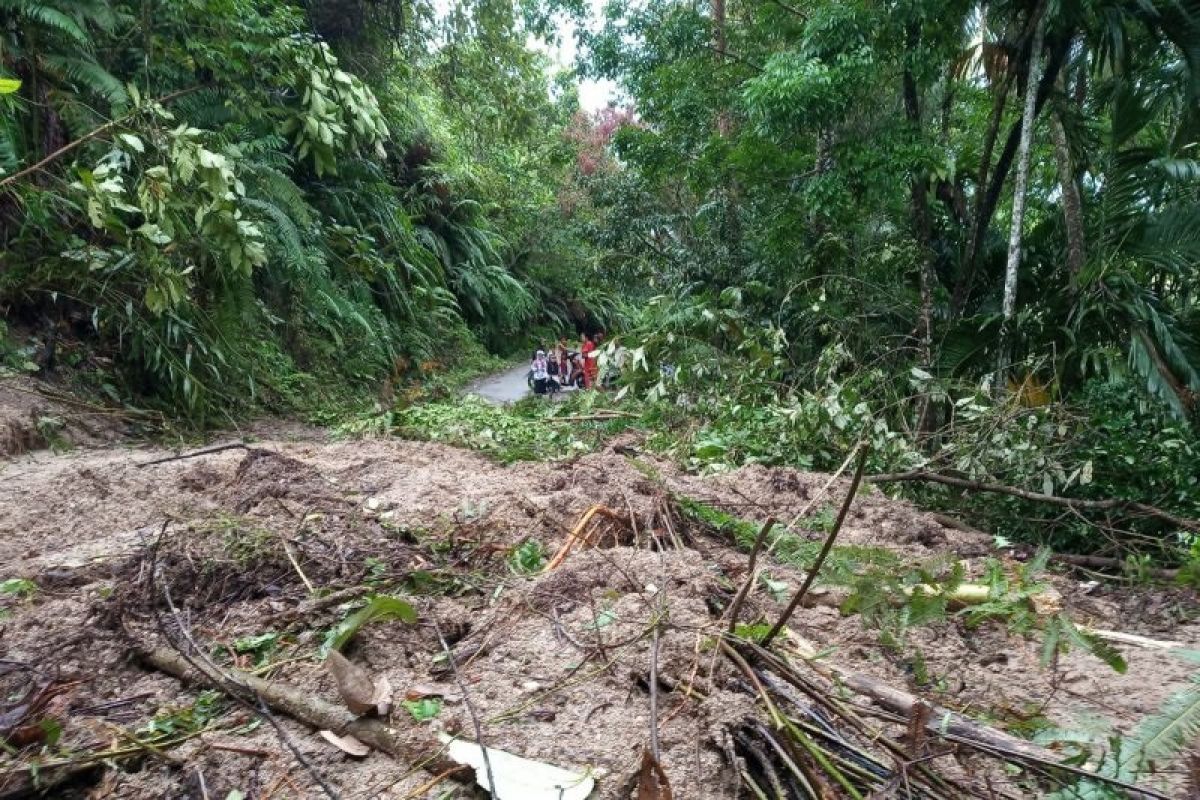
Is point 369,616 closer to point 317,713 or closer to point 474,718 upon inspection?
point 317,713

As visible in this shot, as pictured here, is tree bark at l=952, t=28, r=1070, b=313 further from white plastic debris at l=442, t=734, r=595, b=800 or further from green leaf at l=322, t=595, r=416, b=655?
white plastic debris at l=442, t=734, r=595, b=800

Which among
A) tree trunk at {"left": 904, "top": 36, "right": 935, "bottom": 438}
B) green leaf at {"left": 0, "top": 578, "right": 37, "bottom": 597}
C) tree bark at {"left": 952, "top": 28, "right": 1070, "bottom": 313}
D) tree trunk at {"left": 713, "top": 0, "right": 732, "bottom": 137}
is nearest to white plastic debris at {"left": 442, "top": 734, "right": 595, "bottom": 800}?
green leaf at {"left": 0, "top": 578, "right": 37, "bottom": 597}

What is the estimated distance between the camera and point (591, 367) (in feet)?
39.0

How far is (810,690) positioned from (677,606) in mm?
628

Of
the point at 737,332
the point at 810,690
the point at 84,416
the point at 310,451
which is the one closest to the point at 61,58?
the point at 84,416

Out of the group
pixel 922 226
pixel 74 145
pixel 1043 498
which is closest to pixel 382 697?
pixel 74 145

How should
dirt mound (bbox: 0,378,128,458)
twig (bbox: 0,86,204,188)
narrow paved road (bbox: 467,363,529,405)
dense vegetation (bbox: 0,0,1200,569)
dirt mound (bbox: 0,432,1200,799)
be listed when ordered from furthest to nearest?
narrow paved road (bbox: 467,363,529,405), dirt mound (bbox: 0,378,128,458), dense vegetation (bbox: 0,0,1200,569), twig (bbox: 0,86,204,188), dirt mound (bbox: 0,432,1200,799)

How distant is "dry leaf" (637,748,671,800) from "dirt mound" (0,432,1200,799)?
106 mm

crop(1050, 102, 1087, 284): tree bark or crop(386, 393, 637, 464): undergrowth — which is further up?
crop(1050, 102, 1087, 284): tree bark

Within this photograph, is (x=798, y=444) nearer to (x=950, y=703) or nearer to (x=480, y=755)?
(x=950, y=703)

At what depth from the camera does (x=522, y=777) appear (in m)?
1.46

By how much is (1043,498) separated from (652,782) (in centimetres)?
357

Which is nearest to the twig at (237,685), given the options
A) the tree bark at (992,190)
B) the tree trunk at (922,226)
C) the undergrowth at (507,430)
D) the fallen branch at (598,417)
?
the undergrowth at (507,430)

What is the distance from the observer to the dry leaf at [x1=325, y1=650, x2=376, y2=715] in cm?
166
